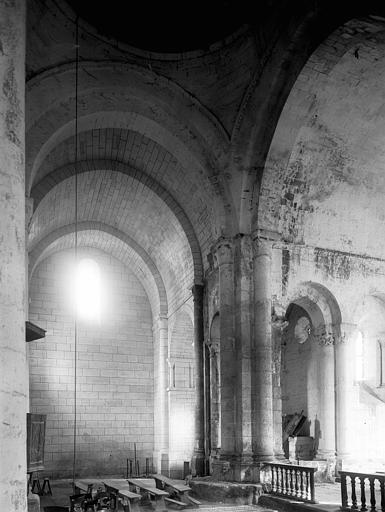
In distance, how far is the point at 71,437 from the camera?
887 inches

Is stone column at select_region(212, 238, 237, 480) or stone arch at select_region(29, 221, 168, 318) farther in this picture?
stone arch at select_region(29, 221, 168, 318)

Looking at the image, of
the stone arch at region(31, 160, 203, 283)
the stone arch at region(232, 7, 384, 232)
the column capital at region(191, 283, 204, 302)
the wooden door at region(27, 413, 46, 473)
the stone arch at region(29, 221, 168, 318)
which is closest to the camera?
the wooden door at region(27, 413, 46, 473)

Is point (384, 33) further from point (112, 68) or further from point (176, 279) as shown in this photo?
point (176, 279)

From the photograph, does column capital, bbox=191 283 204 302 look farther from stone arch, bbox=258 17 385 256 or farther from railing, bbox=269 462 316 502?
railing, bbox=269 462 316 502

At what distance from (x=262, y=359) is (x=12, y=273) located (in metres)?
10.4

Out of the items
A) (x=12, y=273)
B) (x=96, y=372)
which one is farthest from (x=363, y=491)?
(x=96, y=372)

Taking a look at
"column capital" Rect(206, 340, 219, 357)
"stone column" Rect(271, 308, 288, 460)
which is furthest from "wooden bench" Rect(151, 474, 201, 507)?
"column capital" Rect(206, 340, 219, 357)

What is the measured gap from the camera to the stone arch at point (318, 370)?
16031mm

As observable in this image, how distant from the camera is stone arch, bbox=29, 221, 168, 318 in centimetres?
2120

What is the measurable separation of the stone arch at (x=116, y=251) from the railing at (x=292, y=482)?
10102mm

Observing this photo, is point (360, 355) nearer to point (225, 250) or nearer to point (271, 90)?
point (225, 250)

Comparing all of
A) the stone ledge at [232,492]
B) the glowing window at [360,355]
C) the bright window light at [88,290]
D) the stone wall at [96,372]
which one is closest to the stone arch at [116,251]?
the stone wall at [96,372]

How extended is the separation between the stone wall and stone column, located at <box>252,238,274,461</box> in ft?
33.8

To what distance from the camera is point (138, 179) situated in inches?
742
